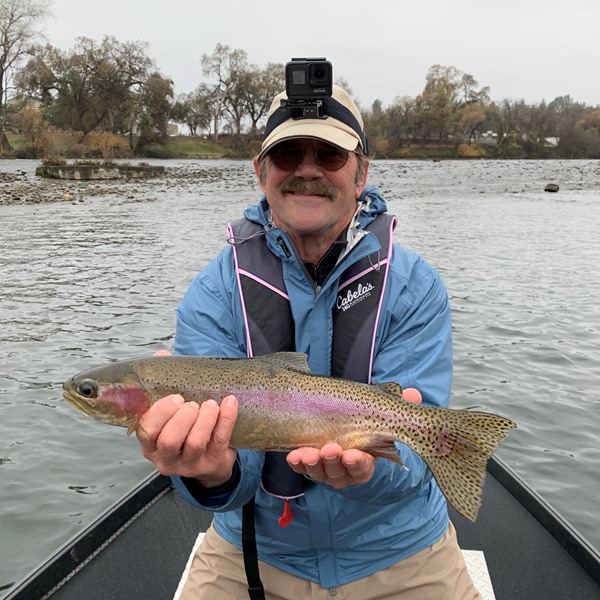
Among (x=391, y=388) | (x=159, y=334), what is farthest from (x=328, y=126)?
(x=159, y=334)

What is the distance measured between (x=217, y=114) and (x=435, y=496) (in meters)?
120

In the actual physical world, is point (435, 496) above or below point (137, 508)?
above

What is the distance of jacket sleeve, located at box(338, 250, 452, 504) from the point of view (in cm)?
319

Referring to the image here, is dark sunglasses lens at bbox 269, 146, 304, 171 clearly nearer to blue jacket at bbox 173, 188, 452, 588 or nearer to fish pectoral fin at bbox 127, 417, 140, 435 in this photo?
blue jacket at bbox 173, 188, 452, 588

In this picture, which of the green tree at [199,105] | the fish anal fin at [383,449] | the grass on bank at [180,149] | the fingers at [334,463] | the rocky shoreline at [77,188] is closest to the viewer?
the fingers at [334,463]

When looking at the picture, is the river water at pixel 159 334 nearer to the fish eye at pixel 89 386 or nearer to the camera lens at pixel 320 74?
the fish eye at pixel 89 386

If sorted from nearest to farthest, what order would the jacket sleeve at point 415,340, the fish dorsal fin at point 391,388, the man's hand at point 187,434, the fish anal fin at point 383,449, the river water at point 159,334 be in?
the man's hand at point 187,434, the fish anal fin at point 383,449, the fish dorsal fin at point 391,388, the jacket sleeve at point 415,340, the river water at point 159,334

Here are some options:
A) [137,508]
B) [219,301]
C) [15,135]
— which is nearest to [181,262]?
[137,508]

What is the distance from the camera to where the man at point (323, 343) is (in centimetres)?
308

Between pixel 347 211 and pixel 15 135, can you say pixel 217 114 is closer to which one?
pixel 15 135

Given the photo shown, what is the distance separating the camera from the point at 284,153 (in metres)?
3.37

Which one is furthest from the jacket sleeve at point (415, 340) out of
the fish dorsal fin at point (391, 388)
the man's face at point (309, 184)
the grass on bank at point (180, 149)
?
the grass on bank at point (180, 149)

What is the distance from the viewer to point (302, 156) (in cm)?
335

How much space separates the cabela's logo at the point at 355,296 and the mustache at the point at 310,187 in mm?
496
